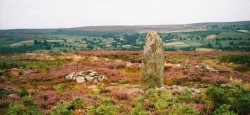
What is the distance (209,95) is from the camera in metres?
10.9

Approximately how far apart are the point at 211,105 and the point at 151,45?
732cm

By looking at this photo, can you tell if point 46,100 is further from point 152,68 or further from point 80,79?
point 80,79

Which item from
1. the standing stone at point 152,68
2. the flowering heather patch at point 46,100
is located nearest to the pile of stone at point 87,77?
the standing stone at point 152,68

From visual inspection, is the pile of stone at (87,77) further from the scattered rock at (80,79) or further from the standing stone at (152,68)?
the standing stone at (152,68)

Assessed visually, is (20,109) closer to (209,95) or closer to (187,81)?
(209,95)

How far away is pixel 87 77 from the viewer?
20328mm

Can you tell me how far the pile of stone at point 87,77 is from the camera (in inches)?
789

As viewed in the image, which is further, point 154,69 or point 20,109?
point 154,69

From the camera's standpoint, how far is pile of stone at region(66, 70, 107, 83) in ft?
65.8

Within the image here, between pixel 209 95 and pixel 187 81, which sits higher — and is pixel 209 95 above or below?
above

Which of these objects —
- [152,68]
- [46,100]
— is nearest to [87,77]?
[152,68]

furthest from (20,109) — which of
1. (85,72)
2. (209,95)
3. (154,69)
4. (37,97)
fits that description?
(85,72)

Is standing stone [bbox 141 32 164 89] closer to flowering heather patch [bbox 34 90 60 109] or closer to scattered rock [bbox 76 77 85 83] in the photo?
scattered rock [bbox 76 77 85 83]

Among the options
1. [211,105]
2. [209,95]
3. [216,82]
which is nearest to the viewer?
[211,105]
